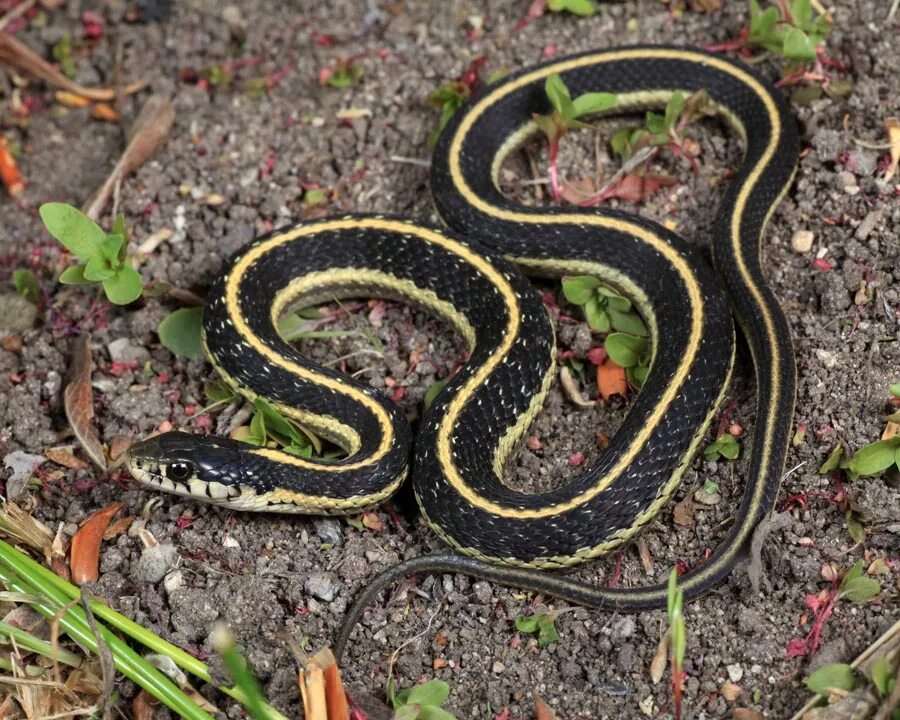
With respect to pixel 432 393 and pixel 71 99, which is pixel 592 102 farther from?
pixel 71 99

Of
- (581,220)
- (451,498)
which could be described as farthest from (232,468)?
(581,220)

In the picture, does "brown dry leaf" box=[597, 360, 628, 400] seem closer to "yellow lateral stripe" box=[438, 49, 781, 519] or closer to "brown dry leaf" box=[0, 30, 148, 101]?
"yellow lateral stripe" box=[438, 49, 781, 519]

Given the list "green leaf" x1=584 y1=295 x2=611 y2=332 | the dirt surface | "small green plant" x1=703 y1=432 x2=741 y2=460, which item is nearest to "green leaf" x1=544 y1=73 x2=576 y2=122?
the dirt surface

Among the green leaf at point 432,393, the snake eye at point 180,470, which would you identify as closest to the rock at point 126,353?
the snake eye at point 180,470

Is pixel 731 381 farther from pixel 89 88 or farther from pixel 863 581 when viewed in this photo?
pixel 89 88

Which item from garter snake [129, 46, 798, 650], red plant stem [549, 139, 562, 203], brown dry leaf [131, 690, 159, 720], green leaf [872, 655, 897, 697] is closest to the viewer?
green leaf [872, 655, 897, 697]

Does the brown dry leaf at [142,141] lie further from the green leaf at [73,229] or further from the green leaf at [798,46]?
the green leaf at [798,46]
